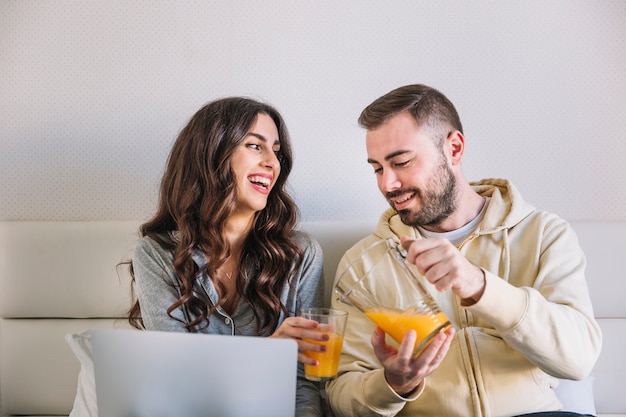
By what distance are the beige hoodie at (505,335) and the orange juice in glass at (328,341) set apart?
0.16m

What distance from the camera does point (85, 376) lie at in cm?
166

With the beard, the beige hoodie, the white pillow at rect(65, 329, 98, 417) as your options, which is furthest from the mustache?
the white pillow at rect(65, 329, 98, 417)

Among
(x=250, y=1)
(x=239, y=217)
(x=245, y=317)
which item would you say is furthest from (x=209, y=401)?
(x=250, y=1)

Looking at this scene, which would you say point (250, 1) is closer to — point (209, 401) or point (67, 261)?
point (67, 261)

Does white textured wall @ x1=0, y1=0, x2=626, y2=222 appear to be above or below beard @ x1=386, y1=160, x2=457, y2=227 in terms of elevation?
above

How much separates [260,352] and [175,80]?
1.31m

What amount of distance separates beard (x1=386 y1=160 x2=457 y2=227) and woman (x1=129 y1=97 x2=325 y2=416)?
0.33 metres

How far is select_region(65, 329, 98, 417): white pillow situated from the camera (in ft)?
5.33

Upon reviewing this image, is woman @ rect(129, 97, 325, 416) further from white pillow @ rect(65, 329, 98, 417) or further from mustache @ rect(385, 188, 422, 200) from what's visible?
mustache @ rect(385, 188, 422, 200)

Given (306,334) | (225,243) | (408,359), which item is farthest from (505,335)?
(225,243)

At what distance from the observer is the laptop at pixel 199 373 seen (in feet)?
3.65

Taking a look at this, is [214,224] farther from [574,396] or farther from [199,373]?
[574,396]

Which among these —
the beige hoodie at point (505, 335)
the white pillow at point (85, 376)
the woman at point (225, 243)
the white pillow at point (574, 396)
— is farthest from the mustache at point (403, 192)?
the white pillow at point (85, 376)

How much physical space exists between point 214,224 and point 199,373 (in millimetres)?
734
